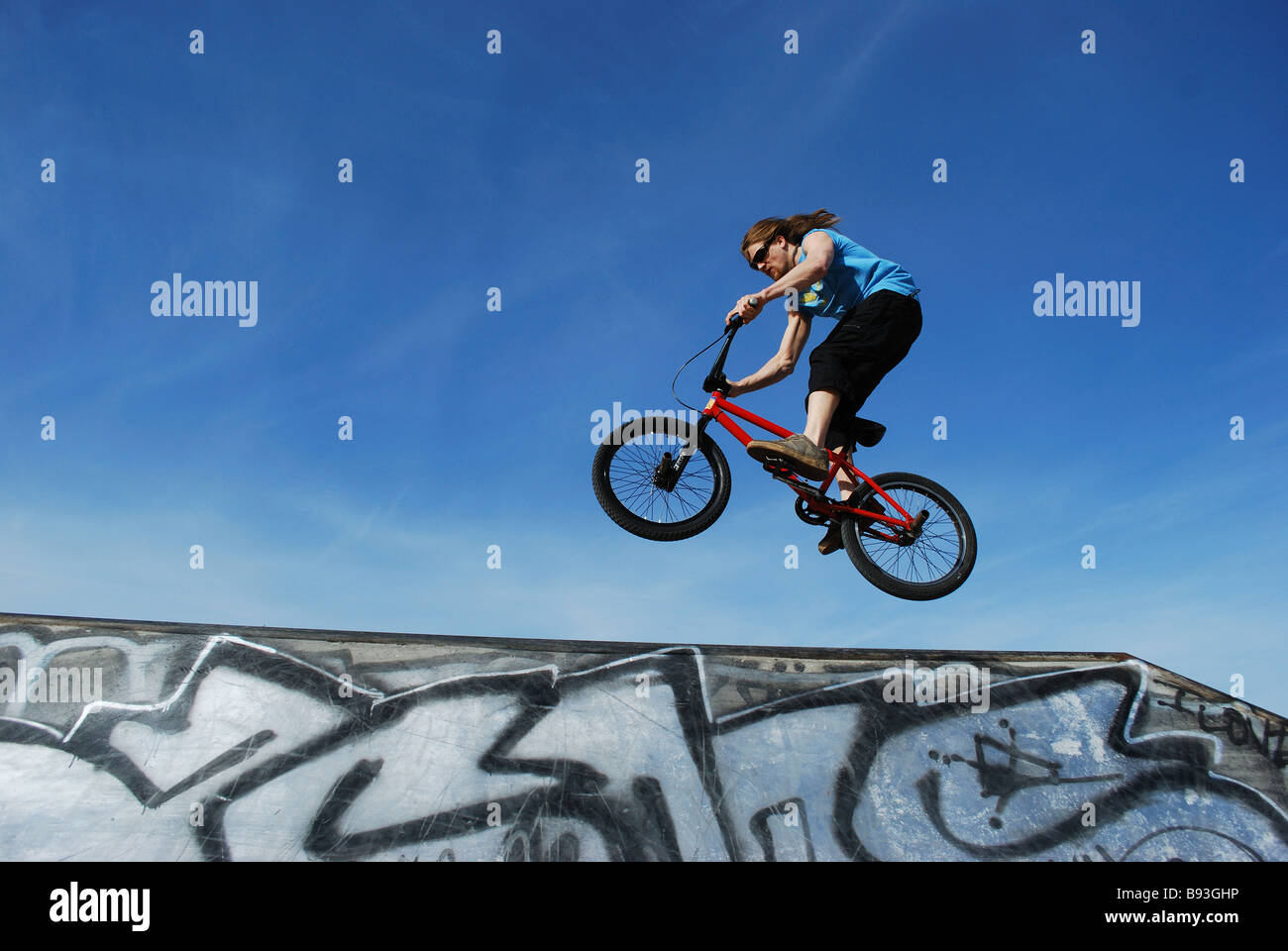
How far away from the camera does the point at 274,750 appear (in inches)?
192

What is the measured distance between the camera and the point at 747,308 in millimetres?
5395

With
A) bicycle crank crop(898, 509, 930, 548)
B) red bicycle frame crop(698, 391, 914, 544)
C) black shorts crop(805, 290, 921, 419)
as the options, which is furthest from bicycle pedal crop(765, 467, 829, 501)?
bicycle crank crop(898, 509, 930, 548)

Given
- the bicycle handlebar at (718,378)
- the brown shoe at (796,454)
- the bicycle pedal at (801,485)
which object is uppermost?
the bicycle handlebar at (718,378)

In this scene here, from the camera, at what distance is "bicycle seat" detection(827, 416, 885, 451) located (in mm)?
5867

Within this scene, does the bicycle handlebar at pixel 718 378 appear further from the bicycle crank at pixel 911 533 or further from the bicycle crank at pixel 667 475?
the bicycle crank at pixel 911 533

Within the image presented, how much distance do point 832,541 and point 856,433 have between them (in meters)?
0.89

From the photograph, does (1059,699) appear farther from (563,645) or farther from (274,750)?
(274,750)

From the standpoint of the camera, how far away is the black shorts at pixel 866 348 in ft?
18.1

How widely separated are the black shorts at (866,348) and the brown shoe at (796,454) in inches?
18.1

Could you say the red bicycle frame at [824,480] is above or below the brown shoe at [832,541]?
above

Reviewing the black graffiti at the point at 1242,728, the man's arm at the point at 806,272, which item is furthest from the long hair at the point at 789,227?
the black graffiti at the point at 1242,728

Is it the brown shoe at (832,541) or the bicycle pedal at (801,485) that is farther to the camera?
the brown shoe at (832,541)

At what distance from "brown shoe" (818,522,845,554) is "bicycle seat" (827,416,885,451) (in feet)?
2.11
